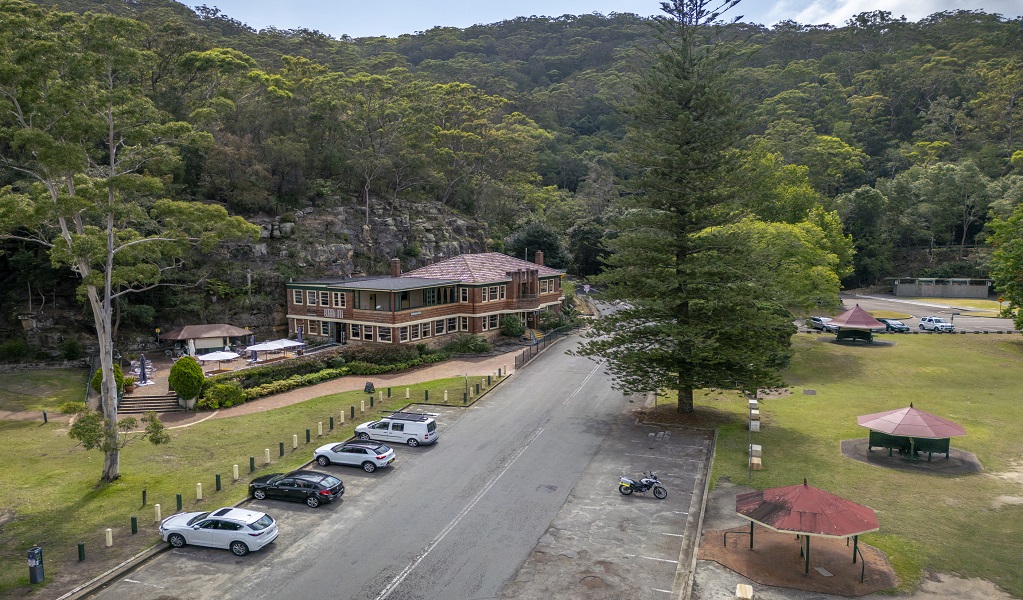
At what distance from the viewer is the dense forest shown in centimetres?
5956

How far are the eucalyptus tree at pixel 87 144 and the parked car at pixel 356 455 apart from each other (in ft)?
26.9

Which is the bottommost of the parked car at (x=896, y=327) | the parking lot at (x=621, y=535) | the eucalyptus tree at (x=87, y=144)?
the parking lot at (x=621, y=535)

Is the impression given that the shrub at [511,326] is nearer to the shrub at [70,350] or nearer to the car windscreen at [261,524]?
the shrub at [70,350]

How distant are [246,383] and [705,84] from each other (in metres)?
32.7

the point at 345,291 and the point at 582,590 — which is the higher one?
the point at 345,291

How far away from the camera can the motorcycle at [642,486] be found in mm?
23672

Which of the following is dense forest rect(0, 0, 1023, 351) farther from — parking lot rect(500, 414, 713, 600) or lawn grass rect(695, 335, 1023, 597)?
parking lot rect(500, 414, 713, 600)

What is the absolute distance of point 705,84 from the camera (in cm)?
3222

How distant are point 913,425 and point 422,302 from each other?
1365 inches

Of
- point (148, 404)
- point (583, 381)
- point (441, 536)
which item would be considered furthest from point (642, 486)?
point (148, 404)

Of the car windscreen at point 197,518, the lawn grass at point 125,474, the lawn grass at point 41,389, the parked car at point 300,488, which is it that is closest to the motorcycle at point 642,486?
the parked car at point 300,488

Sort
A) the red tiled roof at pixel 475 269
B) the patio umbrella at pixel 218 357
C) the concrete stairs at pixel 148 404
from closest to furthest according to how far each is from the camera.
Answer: the concrete stairs at pixel 148 404
the patio umbrella at pixel 218 357
the red tiled roof at pixel 475 269

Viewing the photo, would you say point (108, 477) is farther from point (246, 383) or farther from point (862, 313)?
point (862, 313)

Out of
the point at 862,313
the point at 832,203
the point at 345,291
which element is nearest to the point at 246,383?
the point at 345,291
